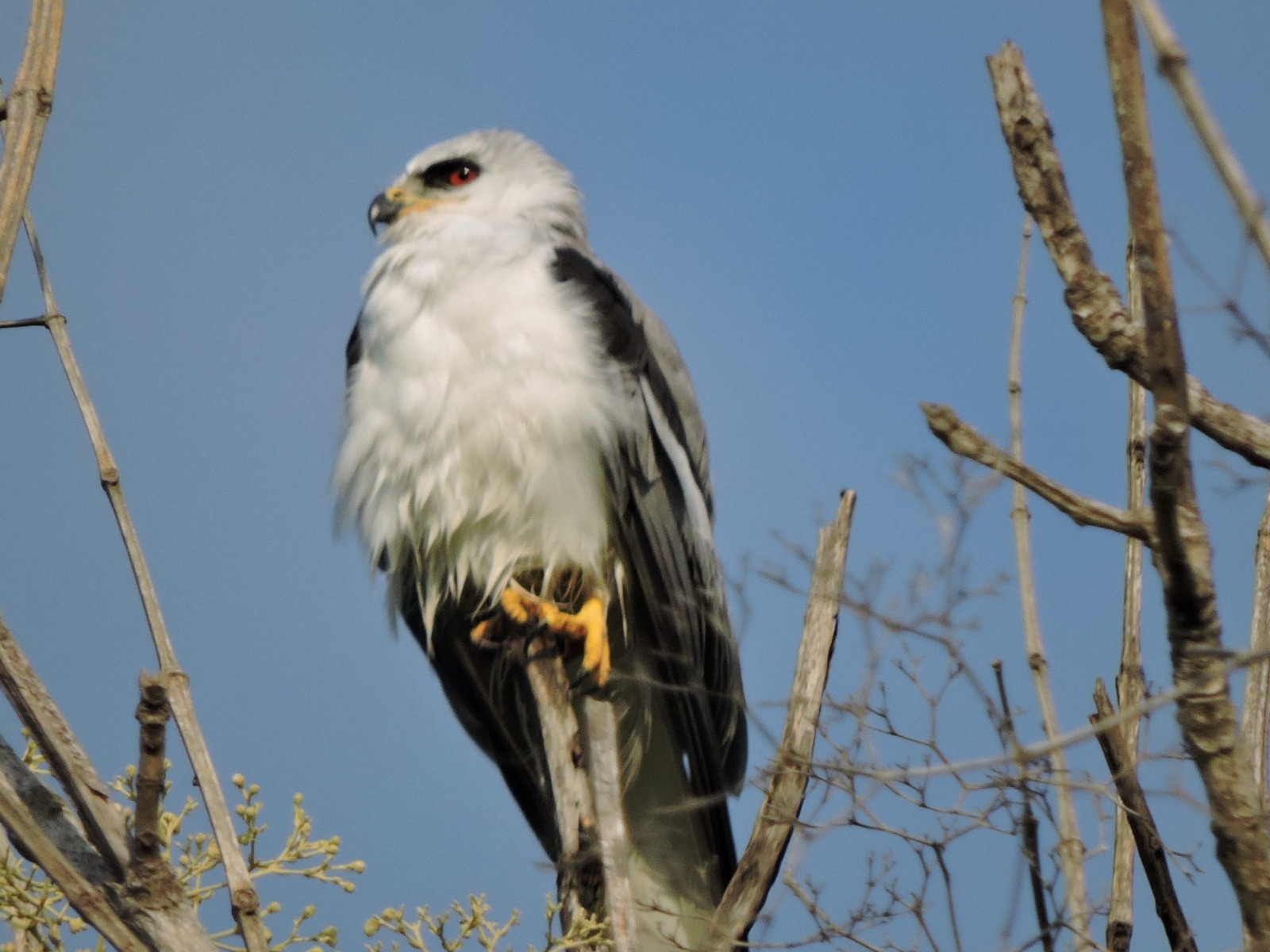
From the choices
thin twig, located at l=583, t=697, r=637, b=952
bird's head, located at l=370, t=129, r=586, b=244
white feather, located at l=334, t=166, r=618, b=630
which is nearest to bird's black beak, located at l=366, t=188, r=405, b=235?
bird's head, located at l=370, t=129, r=586, b=244

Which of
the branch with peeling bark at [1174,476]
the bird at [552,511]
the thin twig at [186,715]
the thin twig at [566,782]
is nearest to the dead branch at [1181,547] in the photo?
the branch with peeling bark at [1174,476]

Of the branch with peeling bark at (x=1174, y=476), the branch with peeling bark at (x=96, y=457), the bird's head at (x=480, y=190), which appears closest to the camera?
the branch with peeling bark at (x=1174, y=476)

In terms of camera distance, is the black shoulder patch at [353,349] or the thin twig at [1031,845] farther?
the black shoulder patch at [353,349]

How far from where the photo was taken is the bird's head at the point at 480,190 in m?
4.44

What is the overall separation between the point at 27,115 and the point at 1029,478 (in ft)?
5.18

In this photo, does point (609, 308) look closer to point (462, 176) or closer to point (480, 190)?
point (480, 190)

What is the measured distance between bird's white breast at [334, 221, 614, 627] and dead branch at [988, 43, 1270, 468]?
6.33 ft

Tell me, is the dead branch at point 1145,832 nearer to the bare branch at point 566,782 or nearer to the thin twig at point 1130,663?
the thin twig at point 1130,663

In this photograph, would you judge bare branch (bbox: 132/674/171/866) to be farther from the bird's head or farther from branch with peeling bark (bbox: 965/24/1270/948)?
the bird's head

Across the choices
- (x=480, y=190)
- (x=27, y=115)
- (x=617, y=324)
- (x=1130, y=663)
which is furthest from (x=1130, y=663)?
(x=480, y=190)

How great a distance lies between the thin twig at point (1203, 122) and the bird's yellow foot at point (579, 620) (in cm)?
262

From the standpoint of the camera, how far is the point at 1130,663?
9.18 ft

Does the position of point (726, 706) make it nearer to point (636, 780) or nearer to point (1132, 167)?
point (636, 780)

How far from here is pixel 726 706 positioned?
4012 mm
